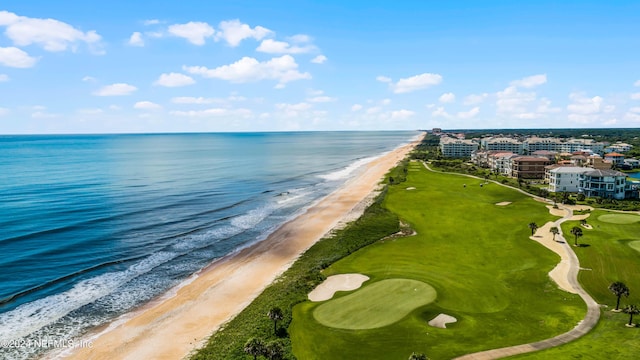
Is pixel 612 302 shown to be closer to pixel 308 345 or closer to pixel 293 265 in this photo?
pixel 308 345

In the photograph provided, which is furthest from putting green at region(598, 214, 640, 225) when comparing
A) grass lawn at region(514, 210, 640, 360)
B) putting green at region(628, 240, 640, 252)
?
putting green at region(628, 240, 640, 252)

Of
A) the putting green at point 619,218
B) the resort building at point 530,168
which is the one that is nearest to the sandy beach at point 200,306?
the putting green at point 619,218

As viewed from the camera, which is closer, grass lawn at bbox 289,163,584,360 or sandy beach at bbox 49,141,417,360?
grass lawn at bbox 289,163,584,360

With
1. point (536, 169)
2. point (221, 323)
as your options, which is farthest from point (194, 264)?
point (536, 169)

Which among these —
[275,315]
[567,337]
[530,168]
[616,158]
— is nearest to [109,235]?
[275,315]

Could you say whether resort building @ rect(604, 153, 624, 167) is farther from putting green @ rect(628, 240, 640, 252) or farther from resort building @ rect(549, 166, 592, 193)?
putting green @ rect(628, 240, 640, 252)

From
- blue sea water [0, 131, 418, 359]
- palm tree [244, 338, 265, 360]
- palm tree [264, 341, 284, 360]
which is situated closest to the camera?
palm tree [264, 341, 284, 360]
